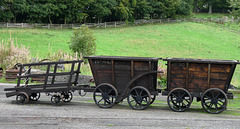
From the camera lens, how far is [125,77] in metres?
10.4

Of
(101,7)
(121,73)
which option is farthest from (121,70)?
(101,7)

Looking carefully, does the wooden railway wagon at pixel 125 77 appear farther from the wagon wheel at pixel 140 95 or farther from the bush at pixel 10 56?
the bush at pixel 10 56

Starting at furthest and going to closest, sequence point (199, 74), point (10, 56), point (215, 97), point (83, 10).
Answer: point (83, 10), point (10, 56), point (199, 74), point (215, 97)

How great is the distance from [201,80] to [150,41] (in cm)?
3763

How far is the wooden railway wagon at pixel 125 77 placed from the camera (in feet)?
33.2

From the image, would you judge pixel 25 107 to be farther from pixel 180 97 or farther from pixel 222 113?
pixel 222 113

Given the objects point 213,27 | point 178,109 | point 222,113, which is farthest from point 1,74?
point 213,27

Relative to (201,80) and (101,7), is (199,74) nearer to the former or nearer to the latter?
(201,80)

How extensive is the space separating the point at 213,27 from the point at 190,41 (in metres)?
17.6

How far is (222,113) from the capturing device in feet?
32.7

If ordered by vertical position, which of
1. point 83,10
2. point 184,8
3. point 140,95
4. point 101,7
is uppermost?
point 184,8

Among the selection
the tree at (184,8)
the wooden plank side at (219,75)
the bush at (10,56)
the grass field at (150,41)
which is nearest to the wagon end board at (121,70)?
the wooden plank side at (219,75)

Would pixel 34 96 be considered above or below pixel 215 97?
below

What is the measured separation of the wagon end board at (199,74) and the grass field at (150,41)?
24236mm
